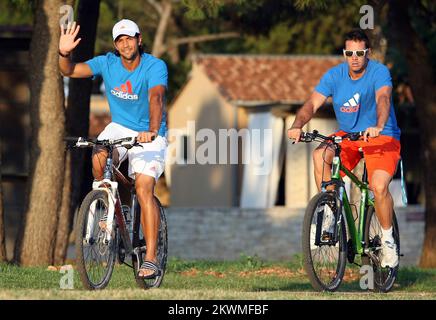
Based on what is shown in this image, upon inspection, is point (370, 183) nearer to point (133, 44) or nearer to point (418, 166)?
point (133, 44)

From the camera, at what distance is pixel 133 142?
10133mm

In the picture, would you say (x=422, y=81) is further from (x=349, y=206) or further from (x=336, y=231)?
(x=336, y=231)

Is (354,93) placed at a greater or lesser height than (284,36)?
lesser

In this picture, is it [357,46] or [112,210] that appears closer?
[112,210]

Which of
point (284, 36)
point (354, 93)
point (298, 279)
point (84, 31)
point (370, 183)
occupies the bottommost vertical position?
point (298, 279)

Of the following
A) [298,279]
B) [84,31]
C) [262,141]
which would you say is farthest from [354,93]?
[262,141]

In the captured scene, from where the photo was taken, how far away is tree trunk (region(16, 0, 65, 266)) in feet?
49.9

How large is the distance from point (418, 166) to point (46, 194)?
2236 cm

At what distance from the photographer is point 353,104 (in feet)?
36.8

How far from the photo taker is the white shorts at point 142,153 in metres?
10.6

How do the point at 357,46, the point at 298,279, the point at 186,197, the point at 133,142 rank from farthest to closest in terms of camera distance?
the point at 186,197 → the point at 298,279 → the point at 357,46 → the point at 133,142

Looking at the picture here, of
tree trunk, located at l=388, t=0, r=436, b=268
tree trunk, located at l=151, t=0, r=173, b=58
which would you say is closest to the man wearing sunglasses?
tree trunk, located at l=388, t=0, r=436, b=268

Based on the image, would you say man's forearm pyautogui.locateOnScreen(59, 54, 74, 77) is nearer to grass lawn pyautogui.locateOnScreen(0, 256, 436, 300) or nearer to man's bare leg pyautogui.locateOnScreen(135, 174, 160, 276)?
man's bare leg pyautogui.locateOnScreen(135, 174, 160, 276)

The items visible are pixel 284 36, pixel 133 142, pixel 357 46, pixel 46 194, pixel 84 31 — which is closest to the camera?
pixel 133 142
